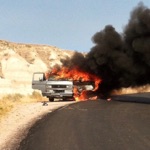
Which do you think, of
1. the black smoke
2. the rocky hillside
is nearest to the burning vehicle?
the black smoke

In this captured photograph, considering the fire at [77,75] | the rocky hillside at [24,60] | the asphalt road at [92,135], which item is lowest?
the asphalt road at [92,135]

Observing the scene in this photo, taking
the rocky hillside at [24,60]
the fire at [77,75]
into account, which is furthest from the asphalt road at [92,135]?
the rocky hillside at [24,60]

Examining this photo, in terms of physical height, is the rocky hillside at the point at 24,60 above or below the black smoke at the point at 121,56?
above

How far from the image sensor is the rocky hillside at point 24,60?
84062mm

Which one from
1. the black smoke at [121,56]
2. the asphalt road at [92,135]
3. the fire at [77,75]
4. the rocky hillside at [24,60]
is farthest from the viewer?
the rocky hillside at [24,60]

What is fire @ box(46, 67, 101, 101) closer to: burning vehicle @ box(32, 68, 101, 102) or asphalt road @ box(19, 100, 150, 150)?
burning vehicle @ box(32, 68, 101, 102)

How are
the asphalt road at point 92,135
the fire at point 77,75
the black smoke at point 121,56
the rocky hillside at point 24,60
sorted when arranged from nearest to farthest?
the asphalt road at point 92,135 → the black smoke at point 121,56 → the fire at point 77,75 → the rocky hillside at point 24,60

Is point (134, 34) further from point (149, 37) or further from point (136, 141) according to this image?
point (136, 141)

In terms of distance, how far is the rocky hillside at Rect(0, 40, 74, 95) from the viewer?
84.1 m

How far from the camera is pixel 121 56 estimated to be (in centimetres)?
2997

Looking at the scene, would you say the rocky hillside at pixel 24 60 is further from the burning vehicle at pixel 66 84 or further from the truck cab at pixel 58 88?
the truck cab at pixel 58 88

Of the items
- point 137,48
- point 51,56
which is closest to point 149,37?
point 137,48

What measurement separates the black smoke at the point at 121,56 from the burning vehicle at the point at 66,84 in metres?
1.05

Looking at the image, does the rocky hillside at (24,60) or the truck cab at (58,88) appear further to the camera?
the rocky hillside at (24,60)
